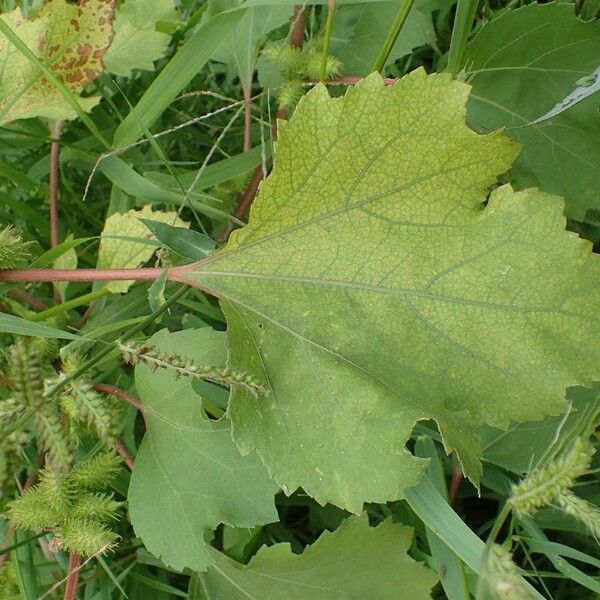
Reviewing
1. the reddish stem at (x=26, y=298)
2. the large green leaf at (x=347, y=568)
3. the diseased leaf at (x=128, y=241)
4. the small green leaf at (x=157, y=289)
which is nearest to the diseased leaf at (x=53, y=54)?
the diseased leaf at (x=128, y=241)

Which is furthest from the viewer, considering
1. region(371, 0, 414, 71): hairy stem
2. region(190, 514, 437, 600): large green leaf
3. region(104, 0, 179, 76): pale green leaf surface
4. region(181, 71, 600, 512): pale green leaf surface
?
region(104, 0, 179, 76): pale green leaf surface

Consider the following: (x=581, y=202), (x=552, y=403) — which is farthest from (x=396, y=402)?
(x=581, y=202)

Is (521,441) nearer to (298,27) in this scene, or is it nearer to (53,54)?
(298,27)

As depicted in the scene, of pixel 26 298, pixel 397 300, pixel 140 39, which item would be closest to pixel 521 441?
pixel 397 300

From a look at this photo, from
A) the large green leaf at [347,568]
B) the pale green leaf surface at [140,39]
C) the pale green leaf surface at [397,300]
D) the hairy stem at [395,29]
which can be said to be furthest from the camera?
the pale green leaf surface at [140,39]

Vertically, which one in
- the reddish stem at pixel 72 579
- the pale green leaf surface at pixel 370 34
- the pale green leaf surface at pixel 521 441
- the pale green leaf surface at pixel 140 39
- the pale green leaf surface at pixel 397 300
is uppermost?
the pale green leaf surface at pixel 140 39

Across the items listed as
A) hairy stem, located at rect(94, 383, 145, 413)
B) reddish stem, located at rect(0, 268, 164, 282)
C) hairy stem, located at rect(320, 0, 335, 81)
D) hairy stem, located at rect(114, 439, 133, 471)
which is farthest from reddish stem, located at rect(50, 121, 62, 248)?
hairy stem, located at rect(320, 0, 335, 81)

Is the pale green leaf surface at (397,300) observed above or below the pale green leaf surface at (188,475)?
above

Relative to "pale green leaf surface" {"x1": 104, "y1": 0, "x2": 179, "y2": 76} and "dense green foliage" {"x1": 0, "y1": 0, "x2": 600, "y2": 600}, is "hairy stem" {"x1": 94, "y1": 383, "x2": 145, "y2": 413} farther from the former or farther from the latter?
"pale green leaf surface" {"x1": 104, "y1": 0, "x2": 179, "y2": 76}

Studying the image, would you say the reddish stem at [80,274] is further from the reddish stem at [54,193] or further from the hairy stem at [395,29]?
the hairy stem at [395,29]
